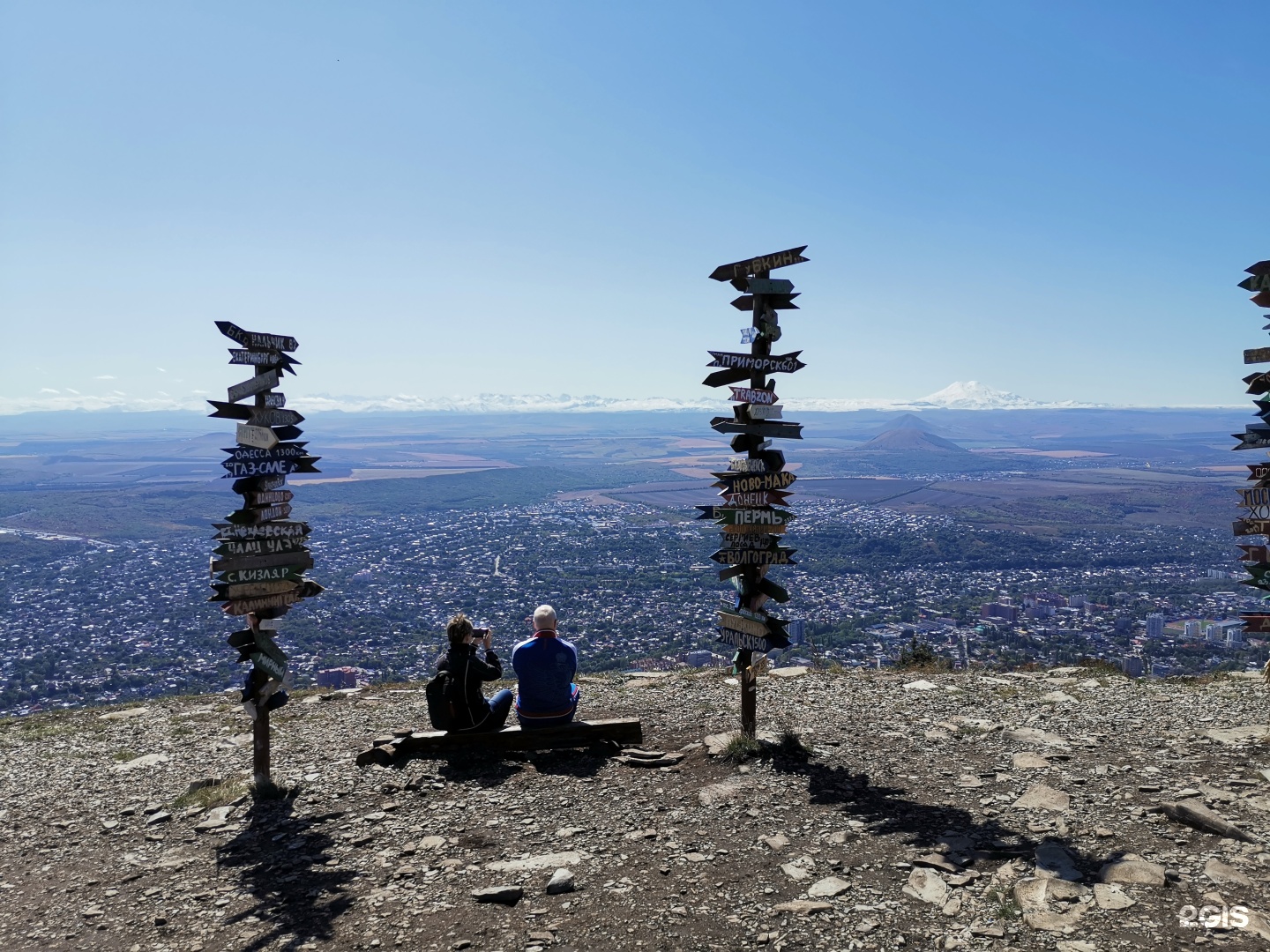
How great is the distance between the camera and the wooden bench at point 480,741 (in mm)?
9422

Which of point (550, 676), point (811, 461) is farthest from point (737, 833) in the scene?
point (811, 461)

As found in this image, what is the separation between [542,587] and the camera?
56719mm

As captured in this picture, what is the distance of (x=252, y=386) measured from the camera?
8734 mm

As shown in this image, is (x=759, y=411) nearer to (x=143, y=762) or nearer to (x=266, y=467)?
(x=266, y=467)

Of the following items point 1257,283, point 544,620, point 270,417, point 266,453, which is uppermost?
point 1257,283

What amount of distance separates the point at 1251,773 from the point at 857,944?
17.6 feet

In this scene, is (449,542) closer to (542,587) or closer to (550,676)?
(542,587)

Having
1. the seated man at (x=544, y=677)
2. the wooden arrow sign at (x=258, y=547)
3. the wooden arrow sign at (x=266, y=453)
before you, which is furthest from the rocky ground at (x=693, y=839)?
the wooden arrow sign at (x=266, y=453)

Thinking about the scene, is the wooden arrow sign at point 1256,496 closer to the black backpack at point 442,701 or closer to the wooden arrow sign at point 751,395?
the wooden arrow sign at point 751,395

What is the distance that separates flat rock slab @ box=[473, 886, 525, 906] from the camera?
6.24m

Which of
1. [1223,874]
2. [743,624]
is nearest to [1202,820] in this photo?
[1223,874]

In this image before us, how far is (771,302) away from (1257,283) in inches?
216

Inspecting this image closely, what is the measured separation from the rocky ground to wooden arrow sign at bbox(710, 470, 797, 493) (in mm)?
3012

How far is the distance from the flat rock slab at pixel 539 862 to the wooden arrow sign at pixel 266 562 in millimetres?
3810
